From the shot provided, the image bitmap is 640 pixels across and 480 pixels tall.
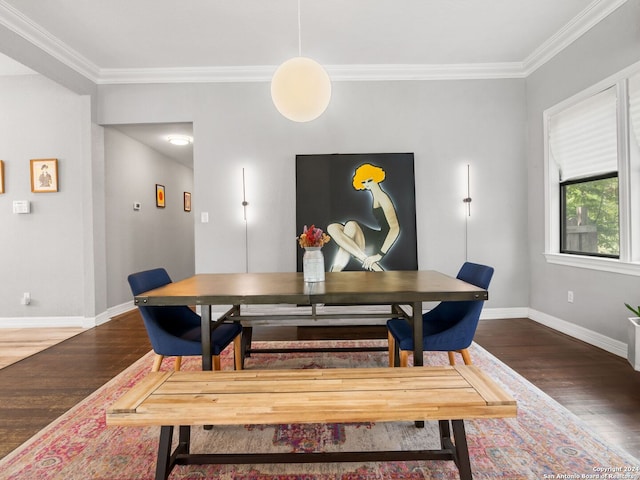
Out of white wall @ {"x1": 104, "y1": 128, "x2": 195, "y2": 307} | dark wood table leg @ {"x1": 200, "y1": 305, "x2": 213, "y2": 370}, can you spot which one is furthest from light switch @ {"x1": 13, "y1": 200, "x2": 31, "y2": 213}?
dark wood table leg @ {"x1": 200, "y1": 305, "x2": 213, "y2": 370}

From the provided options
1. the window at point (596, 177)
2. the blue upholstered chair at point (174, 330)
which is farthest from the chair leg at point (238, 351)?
the window at point (596, 177)

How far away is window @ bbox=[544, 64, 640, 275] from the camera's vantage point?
286 centimetres

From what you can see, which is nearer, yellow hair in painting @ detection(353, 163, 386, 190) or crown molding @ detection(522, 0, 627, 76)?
crown molding @ detection(522, 0, 627, 76)

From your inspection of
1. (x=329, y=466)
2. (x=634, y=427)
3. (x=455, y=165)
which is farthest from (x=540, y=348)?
(x=329, y=466)

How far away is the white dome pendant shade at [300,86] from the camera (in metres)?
2.19

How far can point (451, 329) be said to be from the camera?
2.07 meters

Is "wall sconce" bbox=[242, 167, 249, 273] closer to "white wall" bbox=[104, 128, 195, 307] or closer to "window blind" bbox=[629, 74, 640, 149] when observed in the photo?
"white wall" bbox=[104, 128, 195, 307]

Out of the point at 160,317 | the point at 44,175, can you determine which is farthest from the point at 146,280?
the point at 44,175

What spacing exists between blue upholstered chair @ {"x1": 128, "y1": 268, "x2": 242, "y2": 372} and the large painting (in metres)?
1.89

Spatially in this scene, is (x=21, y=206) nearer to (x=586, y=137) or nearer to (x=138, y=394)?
(x=138, y=394)

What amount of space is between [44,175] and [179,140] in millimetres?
1734

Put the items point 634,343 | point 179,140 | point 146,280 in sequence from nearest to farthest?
point 146,280
point 634,343
point 179,140

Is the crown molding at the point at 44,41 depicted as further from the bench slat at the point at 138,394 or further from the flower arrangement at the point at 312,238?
the bench slat at the point at 138,394

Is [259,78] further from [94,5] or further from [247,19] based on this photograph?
[94,5]
